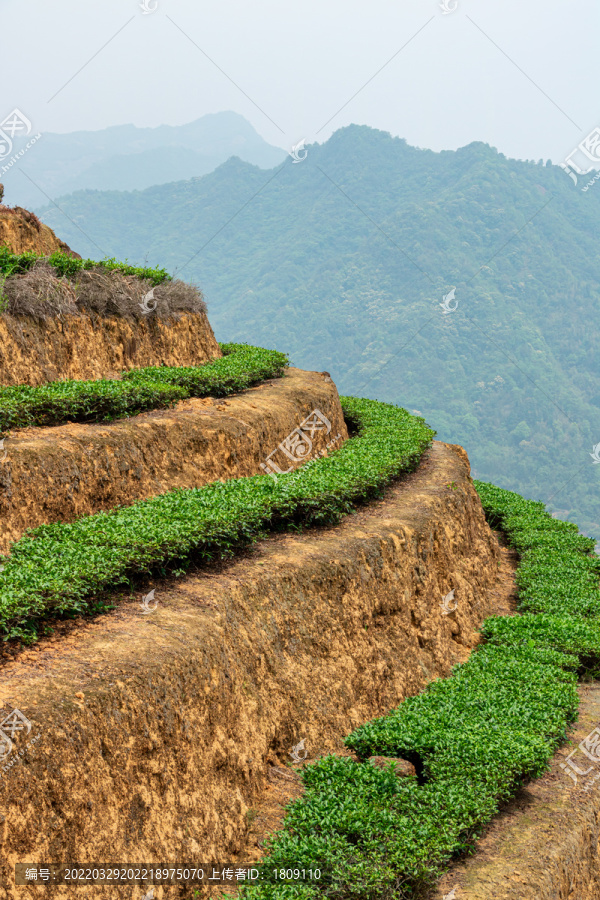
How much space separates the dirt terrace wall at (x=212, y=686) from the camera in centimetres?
464

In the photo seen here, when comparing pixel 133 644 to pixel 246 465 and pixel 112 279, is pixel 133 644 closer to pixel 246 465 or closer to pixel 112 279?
pixel 246 465

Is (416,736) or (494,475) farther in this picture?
(494,475)

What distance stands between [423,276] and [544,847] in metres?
88.4

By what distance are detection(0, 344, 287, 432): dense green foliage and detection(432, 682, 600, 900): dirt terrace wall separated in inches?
264

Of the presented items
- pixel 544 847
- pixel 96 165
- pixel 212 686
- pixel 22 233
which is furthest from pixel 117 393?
pixel 96 165

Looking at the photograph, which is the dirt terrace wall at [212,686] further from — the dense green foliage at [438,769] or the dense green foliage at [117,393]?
the dense green foliage at [117,393]

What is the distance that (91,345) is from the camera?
11.5 meters

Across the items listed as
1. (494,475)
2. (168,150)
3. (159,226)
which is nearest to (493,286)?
(494,475)

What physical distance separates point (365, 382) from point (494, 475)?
57.2 ft

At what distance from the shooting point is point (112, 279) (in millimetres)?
12383

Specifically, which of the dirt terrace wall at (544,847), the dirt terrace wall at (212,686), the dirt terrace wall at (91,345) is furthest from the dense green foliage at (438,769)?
the dirt terrace wall at (91,345)

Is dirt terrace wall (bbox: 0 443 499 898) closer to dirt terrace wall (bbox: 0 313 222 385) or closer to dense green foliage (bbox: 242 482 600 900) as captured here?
dense green foliage (bbox: 242 482 600 900)

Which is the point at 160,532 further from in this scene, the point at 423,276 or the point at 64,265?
the point at 423,276

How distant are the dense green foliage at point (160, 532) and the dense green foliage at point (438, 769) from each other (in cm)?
245
